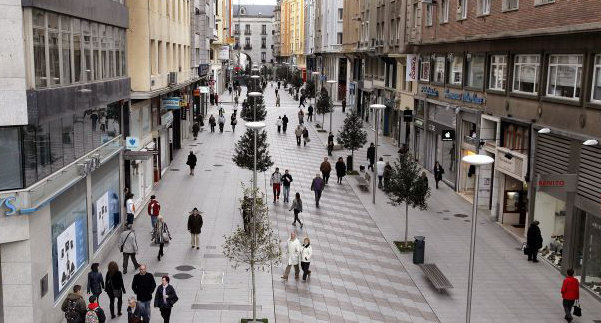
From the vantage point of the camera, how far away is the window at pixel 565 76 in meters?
20.3

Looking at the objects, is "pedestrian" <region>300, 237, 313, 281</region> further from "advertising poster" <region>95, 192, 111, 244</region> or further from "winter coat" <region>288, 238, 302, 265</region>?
"advertising poster" <region>95, 192, 111, 244</region>

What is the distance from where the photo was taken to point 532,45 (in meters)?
23.4

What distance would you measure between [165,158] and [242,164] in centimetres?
757

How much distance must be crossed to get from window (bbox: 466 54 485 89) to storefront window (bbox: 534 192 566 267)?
8.06 m

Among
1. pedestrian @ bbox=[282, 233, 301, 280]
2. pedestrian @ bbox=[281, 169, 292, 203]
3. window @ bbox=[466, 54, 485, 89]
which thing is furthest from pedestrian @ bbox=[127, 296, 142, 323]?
window @ bbox=[466, 54, 485, 89]

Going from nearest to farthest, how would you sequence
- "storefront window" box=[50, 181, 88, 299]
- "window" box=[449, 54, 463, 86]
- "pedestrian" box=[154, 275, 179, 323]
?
"pedestrian" box=[154, 275, 179, 323], "storefront window" box=[50, 181, 88, 299], "window" box=[449, 54, 463, 86]

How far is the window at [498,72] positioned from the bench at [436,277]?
10333 mm

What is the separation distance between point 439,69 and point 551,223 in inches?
614

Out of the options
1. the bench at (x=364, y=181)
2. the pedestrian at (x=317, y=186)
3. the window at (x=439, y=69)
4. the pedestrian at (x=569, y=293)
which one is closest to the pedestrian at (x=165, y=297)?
the pedestrian at (x=569, y=293)

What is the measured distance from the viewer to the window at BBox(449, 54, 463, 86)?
32188 mm

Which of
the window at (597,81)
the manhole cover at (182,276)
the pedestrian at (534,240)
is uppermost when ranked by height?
the window at (597,81)

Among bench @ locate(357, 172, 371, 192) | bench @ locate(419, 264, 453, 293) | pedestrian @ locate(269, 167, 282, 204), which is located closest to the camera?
bench @ locate(419, 264, 453, 293)

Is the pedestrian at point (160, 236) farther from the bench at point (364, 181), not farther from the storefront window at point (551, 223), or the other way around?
the bench at point (364, 181)

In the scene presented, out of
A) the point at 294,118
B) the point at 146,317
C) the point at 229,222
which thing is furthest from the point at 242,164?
the point at 294,118
